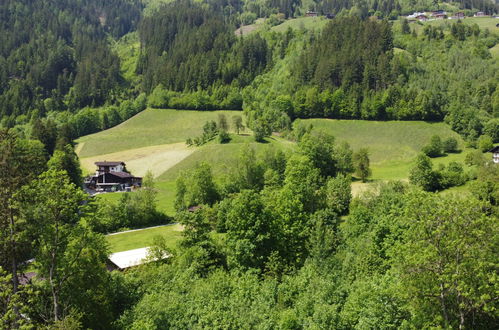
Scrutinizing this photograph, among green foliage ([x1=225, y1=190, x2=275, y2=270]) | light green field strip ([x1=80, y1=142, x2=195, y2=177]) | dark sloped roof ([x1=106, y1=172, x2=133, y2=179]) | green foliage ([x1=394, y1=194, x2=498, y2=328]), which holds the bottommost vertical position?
light green field strip ([x1=80, y1=142, x2=195, y2=177])

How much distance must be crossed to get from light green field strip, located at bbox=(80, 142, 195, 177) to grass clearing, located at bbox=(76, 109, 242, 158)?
16.1 ft

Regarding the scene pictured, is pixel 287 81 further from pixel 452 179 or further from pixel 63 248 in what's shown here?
pixel 63 248

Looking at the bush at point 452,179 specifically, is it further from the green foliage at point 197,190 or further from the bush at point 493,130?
the bush at point 493,130

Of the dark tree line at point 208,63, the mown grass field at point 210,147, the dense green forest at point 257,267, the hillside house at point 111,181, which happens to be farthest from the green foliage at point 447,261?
the dark tree line at point 208,63

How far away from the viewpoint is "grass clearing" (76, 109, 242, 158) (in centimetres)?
12444

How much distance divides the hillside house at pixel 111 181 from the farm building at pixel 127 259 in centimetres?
4860


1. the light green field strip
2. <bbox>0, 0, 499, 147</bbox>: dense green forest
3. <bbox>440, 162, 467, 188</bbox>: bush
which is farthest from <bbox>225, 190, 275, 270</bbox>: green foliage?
<bbox>0, 0, 499, 147</bbox>: dense green forest

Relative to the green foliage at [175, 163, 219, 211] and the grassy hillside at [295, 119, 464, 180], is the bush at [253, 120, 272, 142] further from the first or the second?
the green foliage at [175, 163, 219, 211]

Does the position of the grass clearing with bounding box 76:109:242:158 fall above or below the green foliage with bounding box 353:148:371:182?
below

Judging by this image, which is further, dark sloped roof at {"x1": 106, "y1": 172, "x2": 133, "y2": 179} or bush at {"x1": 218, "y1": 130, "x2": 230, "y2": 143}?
bush at {"x1": 218, "y1": 130, "x2": 230, "y2": 143}

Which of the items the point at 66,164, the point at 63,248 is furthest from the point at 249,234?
the point at 66,164

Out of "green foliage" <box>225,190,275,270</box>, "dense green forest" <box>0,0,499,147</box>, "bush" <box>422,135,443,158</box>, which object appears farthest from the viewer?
"dense green forest" <box>0,0,499,147</box>

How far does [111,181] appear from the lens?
93.3 m

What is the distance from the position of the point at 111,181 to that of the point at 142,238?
131 ft
